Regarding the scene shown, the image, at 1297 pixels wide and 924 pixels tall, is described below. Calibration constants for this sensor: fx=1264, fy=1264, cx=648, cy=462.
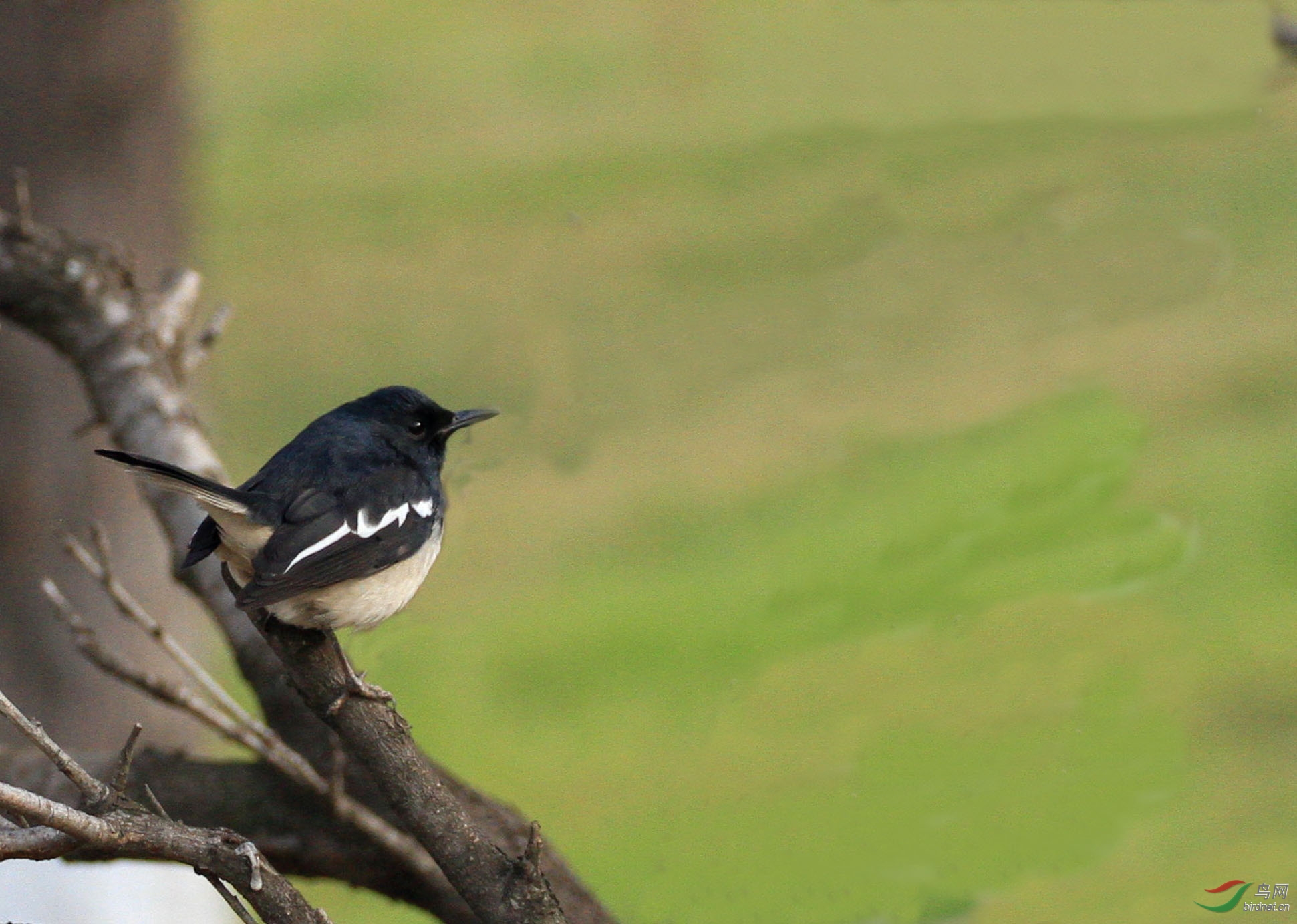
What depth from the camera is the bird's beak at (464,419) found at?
260 cm

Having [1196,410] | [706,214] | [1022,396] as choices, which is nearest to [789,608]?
[1022,396]

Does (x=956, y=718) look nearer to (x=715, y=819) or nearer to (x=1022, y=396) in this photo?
(x=715, y=819)

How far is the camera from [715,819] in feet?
15.5

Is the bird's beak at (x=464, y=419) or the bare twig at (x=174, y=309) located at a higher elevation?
the bare twig at (x=174, y=309)

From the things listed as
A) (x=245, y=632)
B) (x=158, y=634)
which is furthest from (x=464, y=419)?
(x=158, y=634)

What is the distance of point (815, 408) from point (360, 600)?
555 cm

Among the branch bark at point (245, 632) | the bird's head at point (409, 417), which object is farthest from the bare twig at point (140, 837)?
the bird's head at point (409, 417)

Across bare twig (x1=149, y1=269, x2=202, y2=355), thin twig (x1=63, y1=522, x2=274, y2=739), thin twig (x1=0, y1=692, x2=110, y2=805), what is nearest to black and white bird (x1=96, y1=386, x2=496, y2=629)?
thin twig (x1=63, y1=522, x2=274, y2=739)

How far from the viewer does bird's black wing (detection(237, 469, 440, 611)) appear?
6.61 feet

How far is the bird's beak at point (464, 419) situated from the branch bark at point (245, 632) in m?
0.52

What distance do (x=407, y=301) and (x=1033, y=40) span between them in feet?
15.1

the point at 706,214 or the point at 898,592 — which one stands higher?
the point at 706,214

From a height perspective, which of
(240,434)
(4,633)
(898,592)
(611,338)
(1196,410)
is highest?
(611,338)

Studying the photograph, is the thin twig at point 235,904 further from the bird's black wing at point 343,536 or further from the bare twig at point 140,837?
the bird's black wing at point 343,536
